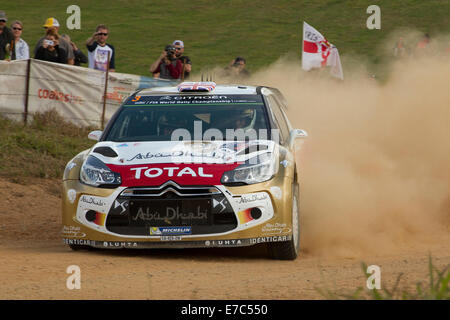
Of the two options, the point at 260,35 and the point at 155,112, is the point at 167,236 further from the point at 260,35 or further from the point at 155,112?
the point at 260,35

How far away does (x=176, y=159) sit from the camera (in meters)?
7.68

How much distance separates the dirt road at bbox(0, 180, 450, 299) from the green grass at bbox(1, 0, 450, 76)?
26587mm

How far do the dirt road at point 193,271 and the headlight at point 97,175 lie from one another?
0.68 m

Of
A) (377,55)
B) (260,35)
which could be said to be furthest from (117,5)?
(377,55)

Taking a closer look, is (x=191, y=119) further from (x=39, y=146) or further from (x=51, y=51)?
(x=51, y=51)

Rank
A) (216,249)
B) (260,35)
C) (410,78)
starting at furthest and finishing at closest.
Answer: (260,35) → (410,78) → (216,249)

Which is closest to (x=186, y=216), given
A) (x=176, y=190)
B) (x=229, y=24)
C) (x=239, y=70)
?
(x=176, y=190)

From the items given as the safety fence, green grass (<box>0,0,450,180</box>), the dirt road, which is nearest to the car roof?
the dirt road

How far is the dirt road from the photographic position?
5.94 meters

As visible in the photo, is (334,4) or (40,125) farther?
(334,4)

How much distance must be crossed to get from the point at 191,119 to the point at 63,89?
7933mm

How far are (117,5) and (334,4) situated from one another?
1274 cm

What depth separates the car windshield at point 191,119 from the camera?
27.7ft

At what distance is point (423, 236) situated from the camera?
31.5 ft
